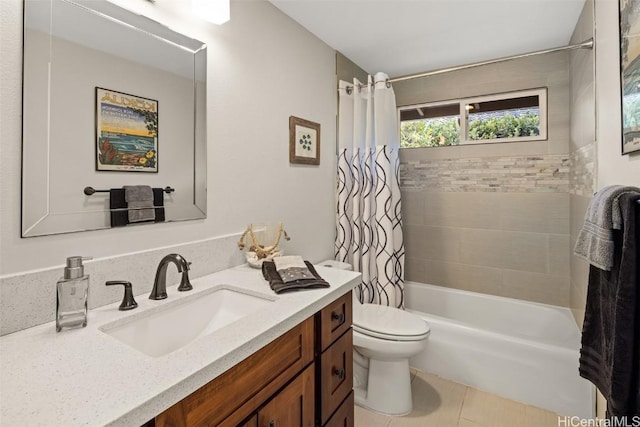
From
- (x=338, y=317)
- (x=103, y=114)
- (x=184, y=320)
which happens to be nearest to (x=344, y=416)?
(x=338, y=317)

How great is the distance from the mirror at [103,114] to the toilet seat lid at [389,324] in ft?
3.81

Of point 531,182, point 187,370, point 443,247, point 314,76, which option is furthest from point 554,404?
point 314,76

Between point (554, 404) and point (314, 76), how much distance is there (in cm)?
254

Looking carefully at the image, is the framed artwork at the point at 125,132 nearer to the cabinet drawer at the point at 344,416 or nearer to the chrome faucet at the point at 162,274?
the chrome faucet at the point at 162,274

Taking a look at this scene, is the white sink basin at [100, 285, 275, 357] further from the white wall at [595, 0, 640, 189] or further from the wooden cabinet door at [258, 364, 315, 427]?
the white wall at [595, 0, 640, 189]

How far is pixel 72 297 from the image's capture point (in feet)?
2.95

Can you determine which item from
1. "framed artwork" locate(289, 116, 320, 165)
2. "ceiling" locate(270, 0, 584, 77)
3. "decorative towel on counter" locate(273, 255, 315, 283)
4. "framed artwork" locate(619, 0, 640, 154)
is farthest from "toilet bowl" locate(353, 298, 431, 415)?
"ceiling" locate(270, 0, 584, 77)

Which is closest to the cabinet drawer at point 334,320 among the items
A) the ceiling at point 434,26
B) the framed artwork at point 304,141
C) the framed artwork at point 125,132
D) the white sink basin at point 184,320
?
the white sink basin at point 184,320

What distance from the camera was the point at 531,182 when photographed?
2.55 m

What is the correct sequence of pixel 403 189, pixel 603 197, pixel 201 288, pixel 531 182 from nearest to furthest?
pixel 603 197, pixel 201 288, pixel 531 182, pixel 403 189

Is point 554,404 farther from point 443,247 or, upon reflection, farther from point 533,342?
point 443,247

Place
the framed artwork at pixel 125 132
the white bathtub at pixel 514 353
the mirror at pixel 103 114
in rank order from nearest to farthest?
the mirror at pixel 103 114, the framed artwork at pixel 125 132, the white bathtub at pixel 514 353

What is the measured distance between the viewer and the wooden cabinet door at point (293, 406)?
92 centimetres

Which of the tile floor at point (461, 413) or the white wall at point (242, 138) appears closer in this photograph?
the white wall at point (242, 138)
